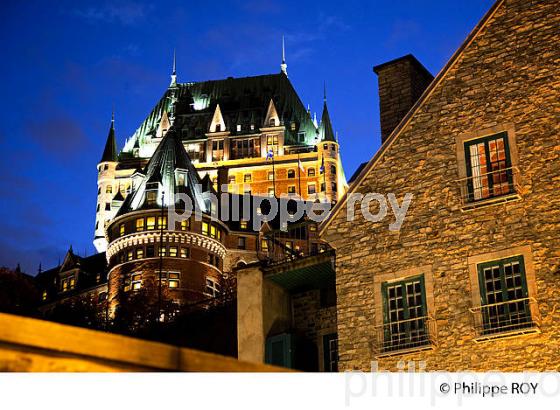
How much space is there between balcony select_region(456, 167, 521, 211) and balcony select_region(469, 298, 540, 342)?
249 centimetres

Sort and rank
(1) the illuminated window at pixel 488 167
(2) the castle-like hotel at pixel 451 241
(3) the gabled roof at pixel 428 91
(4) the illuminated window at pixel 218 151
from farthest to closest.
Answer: (4) the illuminated window at pixel 218 151 < (3) the gabled roof at pixel 428 91 < (1) the illuminated window at pixel 488 167 < (2) the castle-like hotel at pixel 451 241

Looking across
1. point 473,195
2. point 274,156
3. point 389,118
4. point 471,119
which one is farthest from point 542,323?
point 274,156

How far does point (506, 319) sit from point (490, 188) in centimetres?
327

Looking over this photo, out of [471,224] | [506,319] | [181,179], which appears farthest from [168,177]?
[506,319]

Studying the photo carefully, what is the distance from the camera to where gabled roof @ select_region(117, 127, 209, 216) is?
9593cm

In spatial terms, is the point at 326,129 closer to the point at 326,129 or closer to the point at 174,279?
the point at 326,129

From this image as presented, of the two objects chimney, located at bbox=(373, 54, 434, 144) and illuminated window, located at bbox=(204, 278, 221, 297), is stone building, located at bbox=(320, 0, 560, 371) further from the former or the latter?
illuminated window, located at bbox=(204, 278, 221, 297)

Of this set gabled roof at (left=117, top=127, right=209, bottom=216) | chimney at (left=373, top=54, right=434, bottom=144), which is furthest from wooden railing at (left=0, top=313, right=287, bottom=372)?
gabled roof at (left=117, top=127, right=209, bottom=216)

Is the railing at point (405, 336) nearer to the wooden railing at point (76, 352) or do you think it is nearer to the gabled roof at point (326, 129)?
the wooden railing at point (76, 352)

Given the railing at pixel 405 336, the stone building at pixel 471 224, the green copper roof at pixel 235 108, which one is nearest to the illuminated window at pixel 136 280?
the green copper roof at pixel 235 108

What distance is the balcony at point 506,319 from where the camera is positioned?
790 inches

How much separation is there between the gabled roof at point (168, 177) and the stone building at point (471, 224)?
7256cm

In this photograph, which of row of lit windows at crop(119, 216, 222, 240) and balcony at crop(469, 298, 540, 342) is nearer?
balcony at crop(469, 298, 540, 342)
